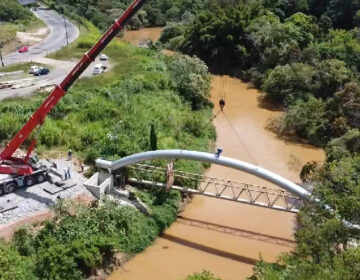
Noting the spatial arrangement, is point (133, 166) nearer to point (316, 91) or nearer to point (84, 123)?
point (84, 123)

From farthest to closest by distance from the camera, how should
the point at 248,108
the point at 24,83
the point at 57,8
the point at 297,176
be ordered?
1. the point at 57,8
2. the point at 248,108
3. the point at 24,83
4. the point at 297,176

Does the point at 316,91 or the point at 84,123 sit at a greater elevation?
the point at 316,91

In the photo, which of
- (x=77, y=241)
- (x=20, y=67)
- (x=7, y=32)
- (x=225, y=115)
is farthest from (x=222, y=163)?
(x=7, y=32)

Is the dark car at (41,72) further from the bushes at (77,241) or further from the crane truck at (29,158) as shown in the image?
the bushes at (77,241)

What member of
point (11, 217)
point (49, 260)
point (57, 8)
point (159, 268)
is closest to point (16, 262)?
point (49, 260)

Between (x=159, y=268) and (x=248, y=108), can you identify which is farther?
(x=248, y=108)

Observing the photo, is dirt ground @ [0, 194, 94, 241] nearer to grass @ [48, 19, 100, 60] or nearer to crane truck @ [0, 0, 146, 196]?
crane truck @ [0, 0, 146, 196]
